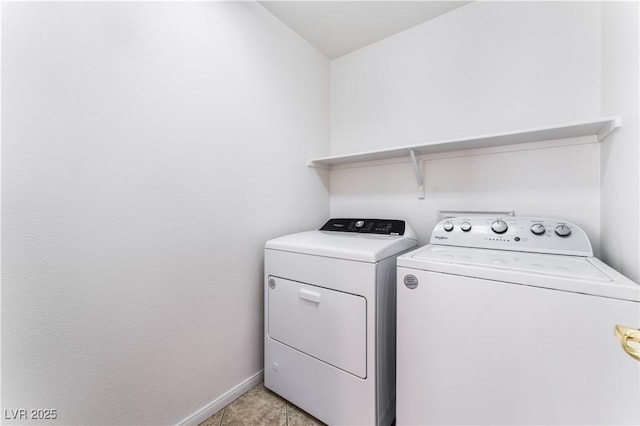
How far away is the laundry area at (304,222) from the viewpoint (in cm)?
85

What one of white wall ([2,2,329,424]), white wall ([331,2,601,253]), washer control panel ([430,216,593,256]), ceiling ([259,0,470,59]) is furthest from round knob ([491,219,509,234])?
ceiling ([259,0,470,59])

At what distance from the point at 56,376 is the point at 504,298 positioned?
1.65 metres

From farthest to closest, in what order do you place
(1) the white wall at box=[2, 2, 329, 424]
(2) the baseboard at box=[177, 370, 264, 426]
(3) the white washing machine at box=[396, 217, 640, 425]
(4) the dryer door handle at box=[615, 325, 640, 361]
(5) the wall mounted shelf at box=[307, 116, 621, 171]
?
(2) the baseboard at box=[177, 370, 264, 426], (5) the wall mounted shelf at box=[307, 116, 621, 171], (1) the white wall at box=[2, 2, 329, 424], (3) the white washing machine at box=[396, 217, 640, 425], (4) the dryer door handle at box=[615, 325, 640, 361]

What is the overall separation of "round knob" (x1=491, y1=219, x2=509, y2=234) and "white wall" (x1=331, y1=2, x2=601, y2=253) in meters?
0.28

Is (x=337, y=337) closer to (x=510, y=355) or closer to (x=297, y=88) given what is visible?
(x=510, y=355)

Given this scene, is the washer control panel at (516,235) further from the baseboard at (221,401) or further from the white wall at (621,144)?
the baseboard at (221,401)

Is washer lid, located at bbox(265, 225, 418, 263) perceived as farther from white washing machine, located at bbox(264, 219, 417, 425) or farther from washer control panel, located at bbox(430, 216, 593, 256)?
washer control panel, located at bbox(430, 216, 593, 256)

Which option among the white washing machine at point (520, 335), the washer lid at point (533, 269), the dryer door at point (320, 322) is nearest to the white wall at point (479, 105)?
the white washing machine at point (520, 335)

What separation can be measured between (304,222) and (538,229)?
143 cm

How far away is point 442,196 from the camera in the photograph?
175cm

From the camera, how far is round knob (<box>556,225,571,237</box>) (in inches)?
47.0

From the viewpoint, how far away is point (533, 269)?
2.96 feet

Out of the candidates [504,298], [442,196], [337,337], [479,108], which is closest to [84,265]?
[337,337]

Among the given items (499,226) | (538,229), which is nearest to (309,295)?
(499,226)
